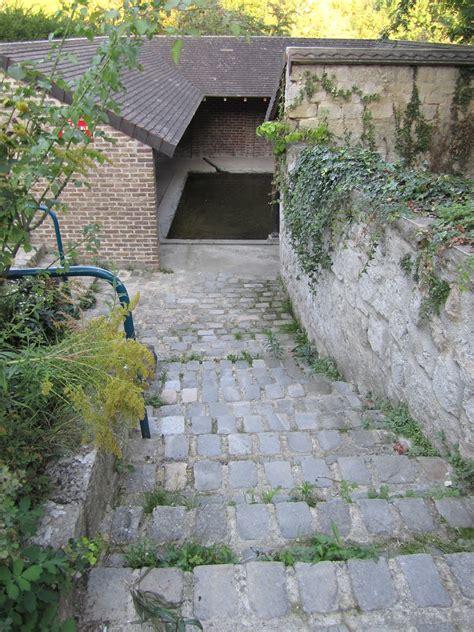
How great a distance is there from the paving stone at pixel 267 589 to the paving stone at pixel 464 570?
0.67 metres

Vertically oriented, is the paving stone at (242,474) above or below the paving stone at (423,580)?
below

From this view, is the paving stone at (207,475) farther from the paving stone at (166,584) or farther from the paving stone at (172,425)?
the paving stone at (166,584)

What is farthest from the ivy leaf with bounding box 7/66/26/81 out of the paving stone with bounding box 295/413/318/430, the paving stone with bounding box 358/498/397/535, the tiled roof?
the tiled roof

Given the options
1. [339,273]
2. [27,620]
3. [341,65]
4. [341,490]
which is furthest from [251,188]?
[27,620]

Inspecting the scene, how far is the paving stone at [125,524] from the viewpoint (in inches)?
84.6

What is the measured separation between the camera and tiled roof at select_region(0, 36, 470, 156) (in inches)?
304

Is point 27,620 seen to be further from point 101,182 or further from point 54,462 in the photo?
point 101,182

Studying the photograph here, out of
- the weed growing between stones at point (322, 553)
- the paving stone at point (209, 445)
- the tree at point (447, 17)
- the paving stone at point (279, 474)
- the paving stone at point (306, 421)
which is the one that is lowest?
the paving stone at point (306, 421)

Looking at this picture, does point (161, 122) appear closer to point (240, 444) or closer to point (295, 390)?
point (295, 390)

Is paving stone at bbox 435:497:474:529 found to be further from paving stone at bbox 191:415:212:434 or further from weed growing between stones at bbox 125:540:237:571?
paving stone at bbox 191:415:212:434

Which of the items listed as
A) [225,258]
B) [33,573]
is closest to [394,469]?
[33,573]

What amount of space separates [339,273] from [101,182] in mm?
5429

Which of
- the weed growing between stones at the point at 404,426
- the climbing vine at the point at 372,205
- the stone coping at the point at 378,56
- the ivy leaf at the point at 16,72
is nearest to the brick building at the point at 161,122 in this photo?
the stone coping at the point at 378,56

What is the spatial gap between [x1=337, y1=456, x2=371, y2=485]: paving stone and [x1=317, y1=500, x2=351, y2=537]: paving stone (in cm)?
32
